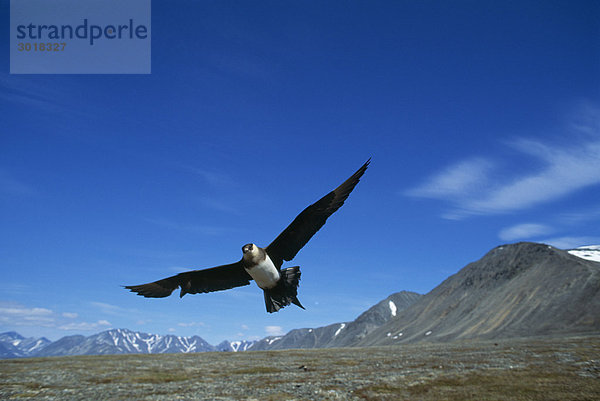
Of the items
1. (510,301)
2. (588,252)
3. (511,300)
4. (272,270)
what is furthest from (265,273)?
(588,252)

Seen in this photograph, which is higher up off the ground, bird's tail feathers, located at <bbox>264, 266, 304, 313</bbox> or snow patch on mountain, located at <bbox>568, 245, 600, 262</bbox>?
snow patch on mountain, located at <bbox>568, 245, 600, 262</bbox>

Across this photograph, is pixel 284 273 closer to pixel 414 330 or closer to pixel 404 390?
pixel 404 390

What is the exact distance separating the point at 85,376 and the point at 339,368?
86.0ft

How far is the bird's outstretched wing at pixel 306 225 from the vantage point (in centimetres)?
1186

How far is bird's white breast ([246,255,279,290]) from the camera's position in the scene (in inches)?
402

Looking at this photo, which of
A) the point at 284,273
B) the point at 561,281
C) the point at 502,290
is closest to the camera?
the point at 284,273

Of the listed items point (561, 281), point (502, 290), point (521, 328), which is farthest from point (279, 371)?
point (502, 290)

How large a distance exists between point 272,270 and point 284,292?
720mm

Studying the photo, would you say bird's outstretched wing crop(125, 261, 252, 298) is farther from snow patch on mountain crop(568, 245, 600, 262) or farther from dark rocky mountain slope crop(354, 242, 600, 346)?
snow patch on mountain crop(568, 245, 600, 262)

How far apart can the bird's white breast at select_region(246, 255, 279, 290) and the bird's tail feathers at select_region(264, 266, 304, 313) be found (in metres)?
0.18

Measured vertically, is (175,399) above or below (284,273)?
below

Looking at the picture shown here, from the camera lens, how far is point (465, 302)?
161500mm

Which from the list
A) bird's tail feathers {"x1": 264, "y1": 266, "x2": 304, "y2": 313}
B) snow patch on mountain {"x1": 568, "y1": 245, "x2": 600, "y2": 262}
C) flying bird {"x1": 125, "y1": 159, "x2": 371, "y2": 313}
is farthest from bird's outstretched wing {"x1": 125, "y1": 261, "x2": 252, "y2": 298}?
snow patch on mountain {"x1": 568, "y1": 245, "x2": 600, "y2": 262}

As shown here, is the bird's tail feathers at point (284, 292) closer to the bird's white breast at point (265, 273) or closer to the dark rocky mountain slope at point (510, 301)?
the bird's white breast at point (265, 273)
